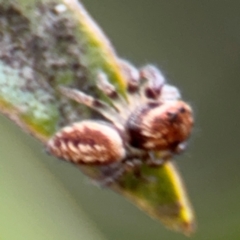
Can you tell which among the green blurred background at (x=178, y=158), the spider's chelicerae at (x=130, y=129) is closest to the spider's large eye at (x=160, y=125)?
the spider's chelicerae at (x=130, y=129)

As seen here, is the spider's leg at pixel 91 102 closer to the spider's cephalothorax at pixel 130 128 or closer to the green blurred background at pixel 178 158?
the spider's cephalothorax at pixel 130 128

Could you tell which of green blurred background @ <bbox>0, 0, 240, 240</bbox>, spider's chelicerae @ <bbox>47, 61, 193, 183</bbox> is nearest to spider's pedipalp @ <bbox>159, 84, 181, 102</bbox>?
spider's chelicerae @ <bbox>47, 61, 193, 183</bbox>

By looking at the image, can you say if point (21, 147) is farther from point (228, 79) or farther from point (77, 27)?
point (77, 27)

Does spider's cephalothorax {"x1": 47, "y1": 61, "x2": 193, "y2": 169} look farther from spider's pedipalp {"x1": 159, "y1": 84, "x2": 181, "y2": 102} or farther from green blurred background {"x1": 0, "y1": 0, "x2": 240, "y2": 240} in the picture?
green blurred background {"x1": 0, "y1": 0, "x2": 240, "y2": 240}

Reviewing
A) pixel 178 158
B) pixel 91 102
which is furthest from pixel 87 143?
pixel 178 158

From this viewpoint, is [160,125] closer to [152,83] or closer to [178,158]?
[152,83]

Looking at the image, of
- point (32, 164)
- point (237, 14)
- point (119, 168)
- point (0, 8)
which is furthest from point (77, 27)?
point (32, 164)

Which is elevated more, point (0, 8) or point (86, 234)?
point (86, 234)
